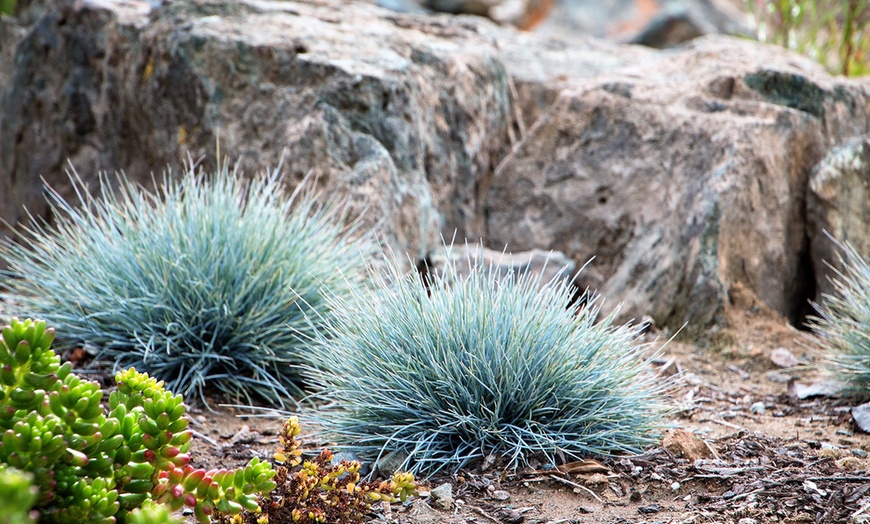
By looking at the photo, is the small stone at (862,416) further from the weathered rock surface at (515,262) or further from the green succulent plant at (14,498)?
the green succulent plant at (14,498)

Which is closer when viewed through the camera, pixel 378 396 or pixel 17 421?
pixel 17 421

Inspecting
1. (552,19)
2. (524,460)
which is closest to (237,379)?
(524,460)

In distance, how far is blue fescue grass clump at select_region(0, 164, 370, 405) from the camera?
3.36 meters

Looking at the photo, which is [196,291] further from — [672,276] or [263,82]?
[672,276]

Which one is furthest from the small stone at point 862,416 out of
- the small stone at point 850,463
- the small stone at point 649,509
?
the small stone at point 649,509

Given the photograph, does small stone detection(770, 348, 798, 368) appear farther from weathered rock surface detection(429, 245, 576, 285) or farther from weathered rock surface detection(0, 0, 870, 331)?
weathered rock surface detection(429, 245, 576, 285)

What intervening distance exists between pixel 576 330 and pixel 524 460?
1.49ft

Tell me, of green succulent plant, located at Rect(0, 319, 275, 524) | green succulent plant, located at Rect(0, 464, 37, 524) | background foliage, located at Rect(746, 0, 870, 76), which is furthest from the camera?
background foliage, located at Rect(746, 0, 870, 76)

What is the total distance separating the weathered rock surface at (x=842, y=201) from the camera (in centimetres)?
449

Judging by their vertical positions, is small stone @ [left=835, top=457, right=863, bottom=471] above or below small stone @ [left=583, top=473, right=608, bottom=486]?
above

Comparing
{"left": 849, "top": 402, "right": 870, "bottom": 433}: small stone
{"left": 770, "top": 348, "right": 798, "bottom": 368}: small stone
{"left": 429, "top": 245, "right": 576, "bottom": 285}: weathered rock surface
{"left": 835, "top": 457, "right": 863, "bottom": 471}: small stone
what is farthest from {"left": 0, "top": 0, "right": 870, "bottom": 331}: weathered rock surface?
{"left": 835, "top": 457, "right": 863, "bottom": 471}: small stone

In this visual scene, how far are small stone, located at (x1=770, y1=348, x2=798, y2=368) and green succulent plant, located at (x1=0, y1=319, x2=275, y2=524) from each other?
2875 mm

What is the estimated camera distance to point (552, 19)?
18.9 m

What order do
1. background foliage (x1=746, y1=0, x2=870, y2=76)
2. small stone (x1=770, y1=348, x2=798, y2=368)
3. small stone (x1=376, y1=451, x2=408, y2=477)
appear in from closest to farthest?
small stone (x1=376, y1=451, x2=408, y2=477), small stone (x1=770, y1=348, x2=798, y2=368), background foliage (x1=746, y1=0, x2=870, y2=76)
